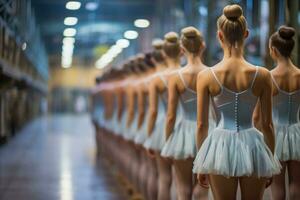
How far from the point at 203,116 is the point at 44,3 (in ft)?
9.98

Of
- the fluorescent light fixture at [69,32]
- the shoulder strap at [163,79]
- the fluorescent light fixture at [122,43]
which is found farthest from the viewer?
the fluorescent light fixture at [122,43]

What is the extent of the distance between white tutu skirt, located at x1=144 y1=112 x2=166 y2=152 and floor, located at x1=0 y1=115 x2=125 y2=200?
1.84 m

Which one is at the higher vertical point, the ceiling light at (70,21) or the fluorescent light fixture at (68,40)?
the ceiling light at (70,21)

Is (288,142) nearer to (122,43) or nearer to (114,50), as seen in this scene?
(122,43)

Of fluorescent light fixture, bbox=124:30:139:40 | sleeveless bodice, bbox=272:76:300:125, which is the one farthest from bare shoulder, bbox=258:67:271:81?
fluorescent light fixture, bbox=124:30:139:40

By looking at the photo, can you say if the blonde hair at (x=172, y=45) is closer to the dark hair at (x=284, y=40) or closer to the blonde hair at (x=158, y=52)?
the blonde hair at (x=158, y=52)

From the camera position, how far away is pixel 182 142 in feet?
17.4

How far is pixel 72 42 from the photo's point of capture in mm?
8508

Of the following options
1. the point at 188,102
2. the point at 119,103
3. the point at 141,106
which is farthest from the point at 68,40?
the point at 188,102

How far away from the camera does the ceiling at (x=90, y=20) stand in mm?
6777

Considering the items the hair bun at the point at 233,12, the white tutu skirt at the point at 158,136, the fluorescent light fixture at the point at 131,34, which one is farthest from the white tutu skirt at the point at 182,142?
the fluorescent light fixture at the point at 131,34

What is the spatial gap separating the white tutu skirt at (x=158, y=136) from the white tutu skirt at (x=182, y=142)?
20.9 inches

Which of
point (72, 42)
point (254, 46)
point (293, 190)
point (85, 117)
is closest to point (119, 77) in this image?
point (72, 42)

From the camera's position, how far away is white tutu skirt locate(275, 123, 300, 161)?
4945 mm
